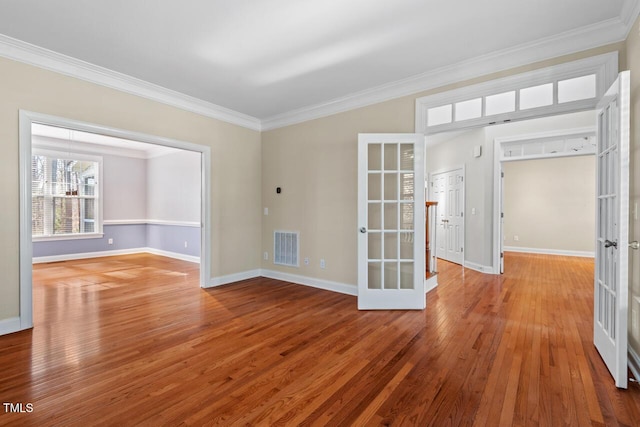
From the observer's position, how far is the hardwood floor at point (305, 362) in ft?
5.76

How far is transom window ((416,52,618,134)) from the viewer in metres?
2.62

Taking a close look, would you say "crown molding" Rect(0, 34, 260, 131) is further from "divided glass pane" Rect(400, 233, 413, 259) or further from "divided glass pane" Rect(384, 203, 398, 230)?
"divided glass pane" Rect(400, 233, 413, 259)

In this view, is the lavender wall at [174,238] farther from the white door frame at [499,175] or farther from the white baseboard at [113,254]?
the white door frame at [499,175]

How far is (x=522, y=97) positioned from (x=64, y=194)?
8.73m

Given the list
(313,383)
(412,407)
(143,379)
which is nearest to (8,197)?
(143,379)

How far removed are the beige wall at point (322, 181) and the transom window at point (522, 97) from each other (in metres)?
0.24

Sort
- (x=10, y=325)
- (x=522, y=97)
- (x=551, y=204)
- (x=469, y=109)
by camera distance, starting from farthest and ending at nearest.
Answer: (x=551, y=204), (x=469, y=109), (x=522, y=97), (x=10, y=325)

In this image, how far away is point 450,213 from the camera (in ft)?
22.5

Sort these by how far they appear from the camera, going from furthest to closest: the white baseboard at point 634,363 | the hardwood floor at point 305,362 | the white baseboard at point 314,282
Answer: the white baseboard at point 314,282, the white baseboard at point 634,363, the hardwood floor at point 305,362

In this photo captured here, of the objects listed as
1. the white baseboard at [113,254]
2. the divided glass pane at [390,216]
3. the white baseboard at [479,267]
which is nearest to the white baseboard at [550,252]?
the white baseboard at [479,267]

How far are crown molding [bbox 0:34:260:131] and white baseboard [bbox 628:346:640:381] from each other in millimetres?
5180

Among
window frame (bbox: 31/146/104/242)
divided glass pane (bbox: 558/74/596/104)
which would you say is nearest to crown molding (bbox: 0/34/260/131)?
divided glass pane (bbox: 558/74/596/104)

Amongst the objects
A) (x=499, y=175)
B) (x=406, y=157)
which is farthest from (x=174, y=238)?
(x=499, y=175)

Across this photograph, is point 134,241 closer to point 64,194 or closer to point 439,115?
point 64,194
